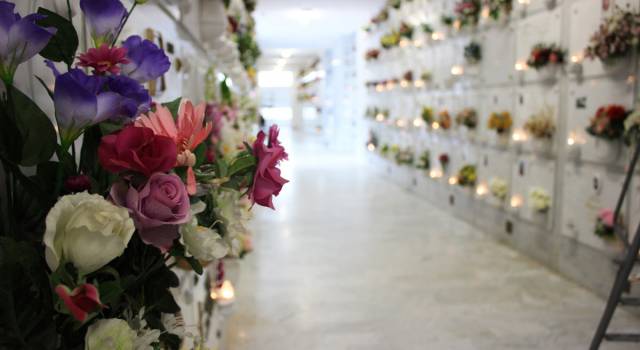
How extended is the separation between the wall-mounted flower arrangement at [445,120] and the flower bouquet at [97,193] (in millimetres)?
6046

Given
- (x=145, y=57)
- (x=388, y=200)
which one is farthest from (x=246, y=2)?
(x=145, y=57)

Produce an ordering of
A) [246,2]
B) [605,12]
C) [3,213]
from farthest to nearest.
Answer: [246,2] → [605,12] → [3,213]

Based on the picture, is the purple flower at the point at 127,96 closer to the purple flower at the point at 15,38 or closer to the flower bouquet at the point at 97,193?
the flower bouquet at the point at 97,193

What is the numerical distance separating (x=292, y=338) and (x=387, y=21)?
300 inches

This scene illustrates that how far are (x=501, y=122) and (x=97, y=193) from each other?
4905 mm

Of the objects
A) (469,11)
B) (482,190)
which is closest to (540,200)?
(482,190)

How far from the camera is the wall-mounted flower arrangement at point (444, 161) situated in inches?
264

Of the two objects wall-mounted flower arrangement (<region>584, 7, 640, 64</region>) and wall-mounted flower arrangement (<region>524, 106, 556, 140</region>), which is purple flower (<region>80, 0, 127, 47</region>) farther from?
wall-mounted flower arrangement (<region>524, 106, 556, 140</region>)

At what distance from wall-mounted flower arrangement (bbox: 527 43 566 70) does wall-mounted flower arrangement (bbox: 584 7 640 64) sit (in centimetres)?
55

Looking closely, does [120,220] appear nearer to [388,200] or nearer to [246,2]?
[246,2]

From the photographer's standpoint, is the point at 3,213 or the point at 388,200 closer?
the point at 3,213

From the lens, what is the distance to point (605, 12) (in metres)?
3.70

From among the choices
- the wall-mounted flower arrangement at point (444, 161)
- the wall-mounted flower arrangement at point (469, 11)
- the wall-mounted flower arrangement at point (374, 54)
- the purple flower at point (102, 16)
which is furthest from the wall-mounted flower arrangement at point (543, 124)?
the wall-mounted flower arrangement at point (374, 54)

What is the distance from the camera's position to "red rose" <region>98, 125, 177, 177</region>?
0.62 m
